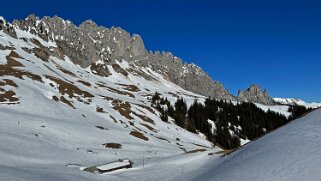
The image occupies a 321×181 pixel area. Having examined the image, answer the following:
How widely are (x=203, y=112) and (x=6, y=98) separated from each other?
136 m

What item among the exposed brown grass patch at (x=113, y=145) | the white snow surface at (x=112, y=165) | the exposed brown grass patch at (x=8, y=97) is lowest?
the white snow surface at (x=112, y=165)

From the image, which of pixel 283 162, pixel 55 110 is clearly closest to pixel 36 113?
pixel 55 110

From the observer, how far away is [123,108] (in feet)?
384

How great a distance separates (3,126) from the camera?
5222 centimetres

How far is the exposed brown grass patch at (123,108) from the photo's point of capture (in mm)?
110600

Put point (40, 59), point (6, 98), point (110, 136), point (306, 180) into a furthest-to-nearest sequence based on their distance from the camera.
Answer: point (40, 59)
point (6, 98)
point (110, 136)
point (306, 180)

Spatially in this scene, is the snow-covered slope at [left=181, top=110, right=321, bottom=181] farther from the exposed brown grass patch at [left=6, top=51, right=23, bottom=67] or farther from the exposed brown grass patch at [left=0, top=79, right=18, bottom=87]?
the exposed brown grass patch at [left=6, top=51, right=23, bottom=67]

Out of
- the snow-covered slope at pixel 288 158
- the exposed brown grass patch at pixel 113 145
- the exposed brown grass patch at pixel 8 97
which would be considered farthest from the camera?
the exposed brown grass patch at pixel 8 97

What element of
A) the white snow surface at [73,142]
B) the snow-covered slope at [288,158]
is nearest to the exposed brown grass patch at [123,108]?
the white snow surface at [73,142]

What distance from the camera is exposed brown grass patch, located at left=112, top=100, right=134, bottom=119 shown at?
363 feet

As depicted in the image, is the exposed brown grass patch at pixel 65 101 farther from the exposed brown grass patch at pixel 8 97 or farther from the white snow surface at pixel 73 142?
the exposed brown grass patch at pixel 8 97

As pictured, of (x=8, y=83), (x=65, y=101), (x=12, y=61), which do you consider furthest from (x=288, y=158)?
(x=12, y=61)

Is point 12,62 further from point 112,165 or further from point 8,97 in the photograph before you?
point 112,165

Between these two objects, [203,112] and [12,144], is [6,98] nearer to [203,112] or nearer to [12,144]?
[12,144]
